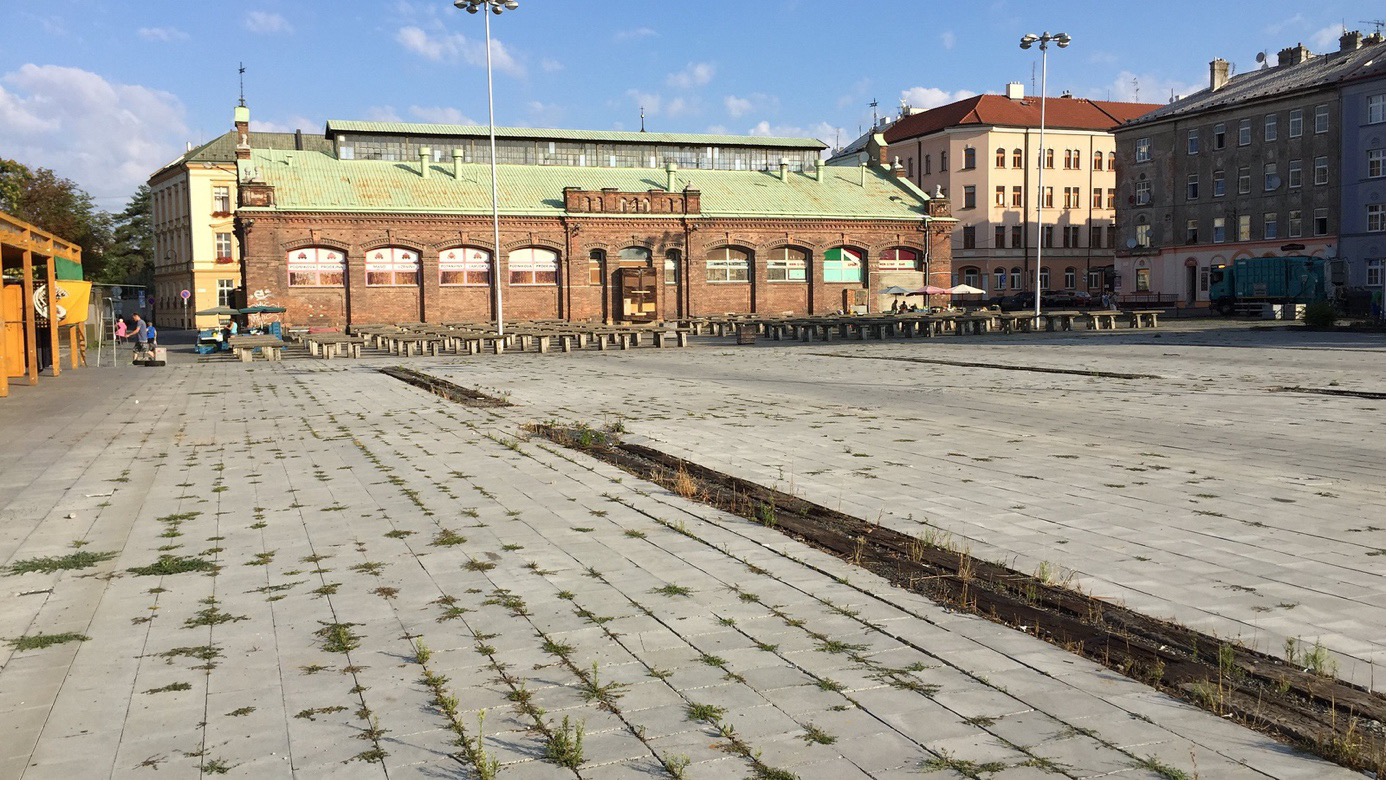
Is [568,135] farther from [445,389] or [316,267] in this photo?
[445,389]

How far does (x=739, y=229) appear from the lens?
5128 cm

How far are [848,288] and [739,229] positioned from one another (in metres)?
6.64

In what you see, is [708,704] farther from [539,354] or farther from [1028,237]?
[1028,237]

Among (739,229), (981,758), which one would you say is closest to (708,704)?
(981,758)

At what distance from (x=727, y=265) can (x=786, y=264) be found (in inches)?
119

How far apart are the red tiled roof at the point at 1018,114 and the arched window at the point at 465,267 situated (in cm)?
4107

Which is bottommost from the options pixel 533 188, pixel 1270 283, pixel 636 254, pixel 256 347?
pixel 256 347

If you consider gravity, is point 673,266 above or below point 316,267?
above

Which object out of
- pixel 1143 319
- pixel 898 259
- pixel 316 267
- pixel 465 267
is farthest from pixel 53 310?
pixel 898 259

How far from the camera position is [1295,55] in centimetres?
6312

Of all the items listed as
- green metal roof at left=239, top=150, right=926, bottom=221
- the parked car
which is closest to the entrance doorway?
green metal roof at left=239, top=150, right=926, bottom=221

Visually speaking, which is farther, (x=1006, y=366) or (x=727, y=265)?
(x=727, y=265)

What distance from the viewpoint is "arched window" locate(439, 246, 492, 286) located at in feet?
153

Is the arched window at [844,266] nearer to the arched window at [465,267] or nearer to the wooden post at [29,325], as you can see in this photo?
the arched window at [465,267]
